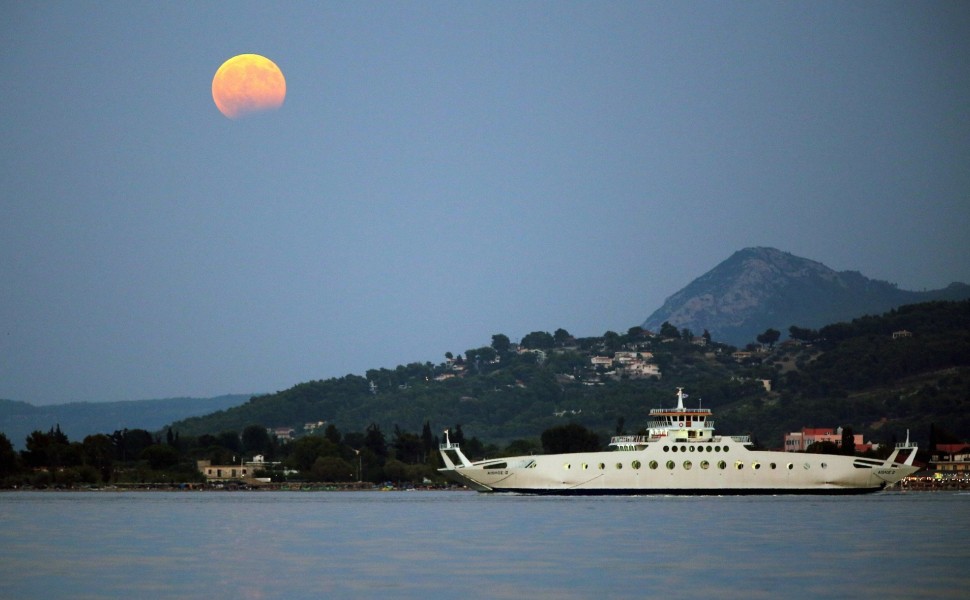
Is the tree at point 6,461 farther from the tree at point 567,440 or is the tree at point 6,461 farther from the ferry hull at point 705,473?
the ferry hull at point 705,473

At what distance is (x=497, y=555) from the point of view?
157ft

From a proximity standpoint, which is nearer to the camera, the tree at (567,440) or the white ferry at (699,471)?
the white ferry at (699,471)

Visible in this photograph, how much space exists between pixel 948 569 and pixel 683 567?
8.02 m

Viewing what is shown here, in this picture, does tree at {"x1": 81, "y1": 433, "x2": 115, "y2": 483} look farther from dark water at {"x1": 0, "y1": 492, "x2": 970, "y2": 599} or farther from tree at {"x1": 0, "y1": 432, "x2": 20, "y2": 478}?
dark water at {"x1": 0, "y1": 492, "x2": 970, "y2": 599}

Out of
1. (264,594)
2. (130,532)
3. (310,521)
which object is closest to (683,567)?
(264,594)

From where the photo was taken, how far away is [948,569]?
137 ft

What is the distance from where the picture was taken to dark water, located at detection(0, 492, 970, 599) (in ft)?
123

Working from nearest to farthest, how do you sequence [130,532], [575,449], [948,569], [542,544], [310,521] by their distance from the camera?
[948,569] → [542,544] → [130,532] → [310,521] → [575,449]

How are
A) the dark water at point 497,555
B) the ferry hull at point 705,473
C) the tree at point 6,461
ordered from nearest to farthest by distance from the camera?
the dark water at point 497,555
the ferry hull at point 705,473
the tree at point 6,461

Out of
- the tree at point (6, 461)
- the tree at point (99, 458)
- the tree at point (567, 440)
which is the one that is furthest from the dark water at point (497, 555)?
the tree at point (99, 458)

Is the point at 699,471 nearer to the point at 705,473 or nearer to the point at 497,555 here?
the point at 705,473

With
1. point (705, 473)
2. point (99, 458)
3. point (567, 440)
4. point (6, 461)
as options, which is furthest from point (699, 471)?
point (6, 461)

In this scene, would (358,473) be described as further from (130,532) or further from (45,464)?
(130,532)

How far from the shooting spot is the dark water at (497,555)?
37.4m
